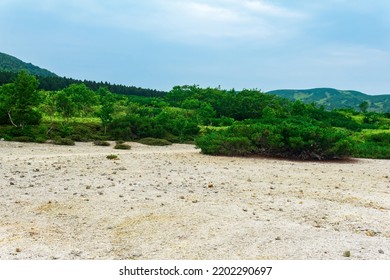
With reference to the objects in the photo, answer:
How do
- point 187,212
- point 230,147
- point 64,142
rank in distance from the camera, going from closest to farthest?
1. point 187,212
2. point 230,147
3. point 64,142

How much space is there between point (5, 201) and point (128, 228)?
326cm

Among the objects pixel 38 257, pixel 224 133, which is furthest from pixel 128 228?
pixel 224 133

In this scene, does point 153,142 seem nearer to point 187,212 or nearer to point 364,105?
point 187,212

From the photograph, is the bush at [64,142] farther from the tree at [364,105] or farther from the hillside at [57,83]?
the tree at [364,105]

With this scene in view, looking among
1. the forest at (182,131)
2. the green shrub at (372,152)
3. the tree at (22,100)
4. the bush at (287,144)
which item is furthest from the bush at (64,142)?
the green shrub at (372,152)

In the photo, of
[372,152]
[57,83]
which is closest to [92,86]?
[57,83]

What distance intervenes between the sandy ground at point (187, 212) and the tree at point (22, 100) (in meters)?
10.7

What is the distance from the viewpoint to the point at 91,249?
242 inches

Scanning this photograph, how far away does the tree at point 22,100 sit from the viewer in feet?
81.8

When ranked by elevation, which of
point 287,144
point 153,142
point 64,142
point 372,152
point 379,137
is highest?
point 379,137

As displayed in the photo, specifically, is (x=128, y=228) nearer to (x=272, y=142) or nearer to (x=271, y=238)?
(x=271, y=238)

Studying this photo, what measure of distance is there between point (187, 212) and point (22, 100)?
63.3 feet

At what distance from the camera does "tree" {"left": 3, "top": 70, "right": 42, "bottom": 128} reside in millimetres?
24922

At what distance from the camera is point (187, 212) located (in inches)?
326
